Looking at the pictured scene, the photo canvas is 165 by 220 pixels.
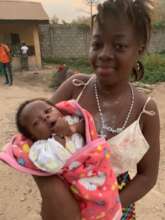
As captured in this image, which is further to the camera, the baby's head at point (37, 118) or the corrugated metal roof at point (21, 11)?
the corrugated metal roof at point (21, 11)

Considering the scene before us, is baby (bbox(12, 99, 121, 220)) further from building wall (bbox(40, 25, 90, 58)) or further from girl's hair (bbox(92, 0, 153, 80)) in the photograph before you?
building wall (bbox(40, 25, 90, 58))

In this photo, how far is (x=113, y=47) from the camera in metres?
1.21

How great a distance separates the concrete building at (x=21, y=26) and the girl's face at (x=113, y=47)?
46.2ft

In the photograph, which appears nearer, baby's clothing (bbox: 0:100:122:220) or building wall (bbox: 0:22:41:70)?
baby's clothing (bbox: 0:100:122:220)

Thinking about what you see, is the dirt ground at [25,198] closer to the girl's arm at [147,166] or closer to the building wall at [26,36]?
the girl's arm at [147,166]

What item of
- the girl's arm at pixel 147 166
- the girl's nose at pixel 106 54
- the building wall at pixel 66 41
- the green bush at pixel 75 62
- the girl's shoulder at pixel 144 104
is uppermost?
the girl's nose at pixel 106 54

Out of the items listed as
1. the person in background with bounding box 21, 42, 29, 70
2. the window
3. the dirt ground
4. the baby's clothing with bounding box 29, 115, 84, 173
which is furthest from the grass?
the baby's clothing with bounding box 29, 115, 84, 173

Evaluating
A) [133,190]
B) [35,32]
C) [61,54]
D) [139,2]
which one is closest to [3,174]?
[133,190]

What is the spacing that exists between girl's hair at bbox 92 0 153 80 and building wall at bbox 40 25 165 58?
16.0 m

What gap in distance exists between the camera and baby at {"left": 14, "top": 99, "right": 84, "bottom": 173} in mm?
1141

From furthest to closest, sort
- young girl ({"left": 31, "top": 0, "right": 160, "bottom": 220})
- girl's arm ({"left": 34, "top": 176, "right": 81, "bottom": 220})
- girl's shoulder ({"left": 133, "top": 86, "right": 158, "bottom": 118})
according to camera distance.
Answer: girl's shoulder ({"left": 133, "top": 86, "right": 158, "bottom": 118}) < young girl ({"left": 31, "top": 0, "right": 160, "bottom": 220}) < girl's arm ({"left": 34, "top": 176, "right": 81, "bottom": 220})

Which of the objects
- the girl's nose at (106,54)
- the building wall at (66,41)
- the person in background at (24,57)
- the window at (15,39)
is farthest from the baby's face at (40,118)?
the building wall at (66,41)

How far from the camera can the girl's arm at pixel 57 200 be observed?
3.57 ft

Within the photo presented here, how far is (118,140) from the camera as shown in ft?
4.26
